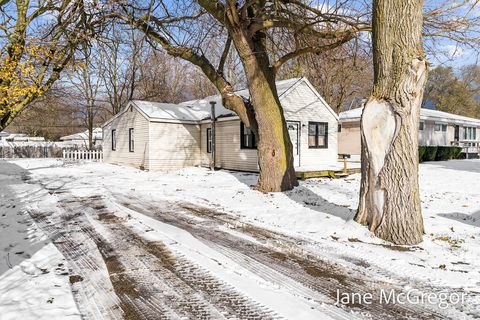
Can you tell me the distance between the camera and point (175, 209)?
785 cm

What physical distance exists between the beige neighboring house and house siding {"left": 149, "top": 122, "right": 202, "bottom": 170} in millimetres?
11940

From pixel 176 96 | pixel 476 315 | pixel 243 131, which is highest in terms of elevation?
pixel 176 96

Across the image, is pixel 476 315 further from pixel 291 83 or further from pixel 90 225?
pixel 291 83

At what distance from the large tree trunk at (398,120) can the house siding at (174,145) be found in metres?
14.9

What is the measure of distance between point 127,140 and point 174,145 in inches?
160

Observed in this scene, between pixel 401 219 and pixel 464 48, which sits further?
pixel 464 48

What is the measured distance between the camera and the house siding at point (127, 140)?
1902 centimetres

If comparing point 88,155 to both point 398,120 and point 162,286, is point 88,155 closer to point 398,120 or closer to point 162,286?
point 162,286

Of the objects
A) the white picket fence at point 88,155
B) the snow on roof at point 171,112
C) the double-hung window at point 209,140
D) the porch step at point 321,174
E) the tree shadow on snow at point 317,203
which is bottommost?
the tree shadow on snow at point 317,203

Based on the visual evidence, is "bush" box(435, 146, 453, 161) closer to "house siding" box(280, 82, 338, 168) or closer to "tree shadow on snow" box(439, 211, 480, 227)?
"house siding" box(280, 82, 338, 168)

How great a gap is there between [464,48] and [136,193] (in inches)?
398

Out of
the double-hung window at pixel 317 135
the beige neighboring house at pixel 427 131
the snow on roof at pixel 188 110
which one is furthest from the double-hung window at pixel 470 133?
the snow on roof at pixel 188 110

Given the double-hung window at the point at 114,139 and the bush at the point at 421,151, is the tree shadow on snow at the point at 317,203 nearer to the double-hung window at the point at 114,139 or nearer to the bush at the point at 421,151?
the bush at the point at 421,151

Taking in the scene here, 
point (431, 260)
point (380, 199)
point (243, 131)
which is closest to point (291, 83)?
point (243, 131)
